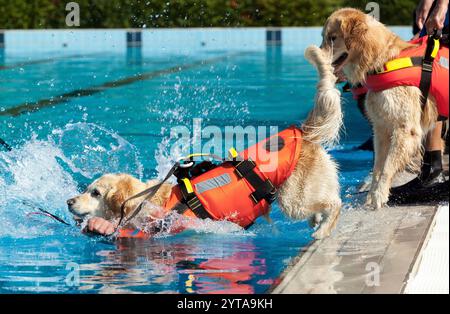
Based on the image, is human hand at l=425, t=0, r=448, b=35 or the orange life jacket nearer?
the orange life jacket

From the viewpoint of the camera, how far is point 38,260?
4.37 m

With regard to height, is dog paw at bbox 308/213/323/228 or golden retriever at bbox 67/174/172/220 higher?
golden retriever at bbox 67/174/172/220

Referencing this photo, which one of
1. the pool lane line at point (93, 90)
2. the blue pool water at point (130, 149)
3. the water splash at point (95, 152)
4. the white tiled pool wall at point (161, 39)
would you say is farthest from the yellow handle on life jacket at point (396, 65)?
the white tiled pool wall at point (161, 39)

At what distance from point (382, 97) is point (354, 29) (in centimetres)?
47

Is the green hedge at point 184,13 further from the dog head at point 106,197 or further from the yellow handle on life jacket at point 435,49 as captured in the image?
→ the dog head at point 106,197

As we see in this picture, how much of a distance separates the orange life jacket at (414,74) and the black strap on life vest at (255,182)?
120cm

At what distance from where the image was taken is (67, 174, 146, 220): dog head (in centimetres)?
459

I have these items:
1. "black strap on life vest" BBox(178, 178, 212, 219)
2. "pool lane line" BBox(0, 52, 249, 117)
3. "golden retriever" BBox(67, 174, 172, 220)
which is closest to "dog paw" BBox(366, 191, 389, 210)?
"black strap on life vest" BBox(178, 178, 212, 219)

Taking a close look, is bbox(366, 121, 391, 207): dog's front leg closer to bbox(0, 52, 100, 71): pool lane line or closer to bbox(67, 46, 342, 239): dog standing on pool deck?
bbox(67, 46, 342, 239): dog standing on pool deck

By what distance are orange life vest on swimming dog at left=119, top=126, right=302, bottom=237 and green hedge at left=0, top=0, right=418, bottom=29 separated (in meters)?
12.7

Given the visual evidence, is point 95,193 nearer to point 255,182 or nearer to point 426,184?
point 255,182

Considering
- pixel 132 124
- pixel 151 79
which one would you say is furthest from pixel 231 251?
pixel 151 79

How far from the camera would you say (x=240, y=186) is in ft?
14.8

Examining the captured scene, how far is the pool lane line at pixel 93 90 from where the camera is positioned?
9.52 m
